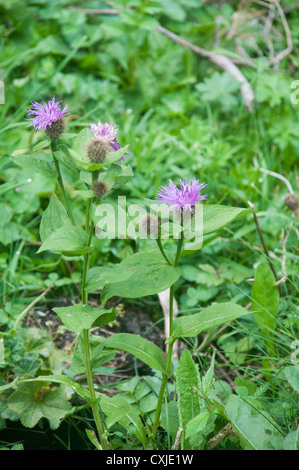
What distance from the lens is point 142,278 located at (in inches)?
41.8

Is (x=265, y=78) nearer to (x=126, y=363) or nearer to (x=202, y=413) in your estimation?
(x=126, y=363)

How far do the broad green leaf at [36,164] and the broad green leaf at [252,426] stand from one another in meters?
0.67

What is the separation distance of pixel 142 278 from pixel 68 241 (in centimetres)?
18

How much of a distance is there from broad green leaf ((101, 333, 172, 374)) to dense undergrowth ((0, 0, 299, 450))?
0.05 meters

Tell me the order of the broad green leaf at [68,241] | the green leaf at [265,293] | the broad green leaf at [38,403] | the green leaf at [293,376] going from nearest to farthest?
the broad green leaf at [68,241], the green leaf at [293,376], the broad green leaf at [38,403], the green leaf at [265,293]

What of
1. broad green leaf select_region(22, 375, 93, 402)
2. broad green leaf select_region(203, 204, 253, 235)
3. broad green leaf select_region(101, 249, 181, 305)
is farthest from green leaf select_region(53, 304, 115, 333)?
broad green leaf select_region(203, 204, 253, 235)

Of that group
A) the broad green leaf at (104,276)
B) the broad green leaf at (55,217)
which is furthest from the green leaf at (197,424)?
the broad green leaf at (55,217)

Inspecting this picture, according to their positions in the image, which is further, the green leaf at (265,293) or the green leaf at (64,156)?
the green leaf at (265,293)

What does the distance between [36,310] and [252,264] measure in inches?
33.2

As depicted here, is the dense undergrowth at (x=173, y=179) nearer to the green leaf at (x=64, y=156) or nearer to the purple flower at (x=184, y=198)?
the green leaf at (x=64, y=156)

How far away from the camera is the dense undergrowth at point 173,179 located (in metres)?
1.31

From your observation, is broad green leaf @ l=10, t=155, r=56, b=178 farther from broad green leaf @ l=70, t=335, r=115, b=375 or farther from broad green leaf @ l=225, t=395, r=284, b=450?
broad green leaf @ l=225, t=395, r=284, b=450

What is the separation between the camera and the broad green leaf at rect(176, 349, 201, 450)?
1132 mm

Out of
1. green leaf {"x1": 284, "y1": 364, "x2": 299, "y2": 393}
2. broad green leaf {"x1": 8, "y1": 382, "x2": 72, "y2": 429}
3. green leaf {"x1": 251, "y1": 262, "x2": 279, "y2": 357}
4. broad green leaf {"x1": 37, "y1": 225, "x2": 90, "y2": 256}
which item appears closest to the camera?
broad green leaf {"x1": 37, "y1": 225, "x2": 90, "y2": 256}
